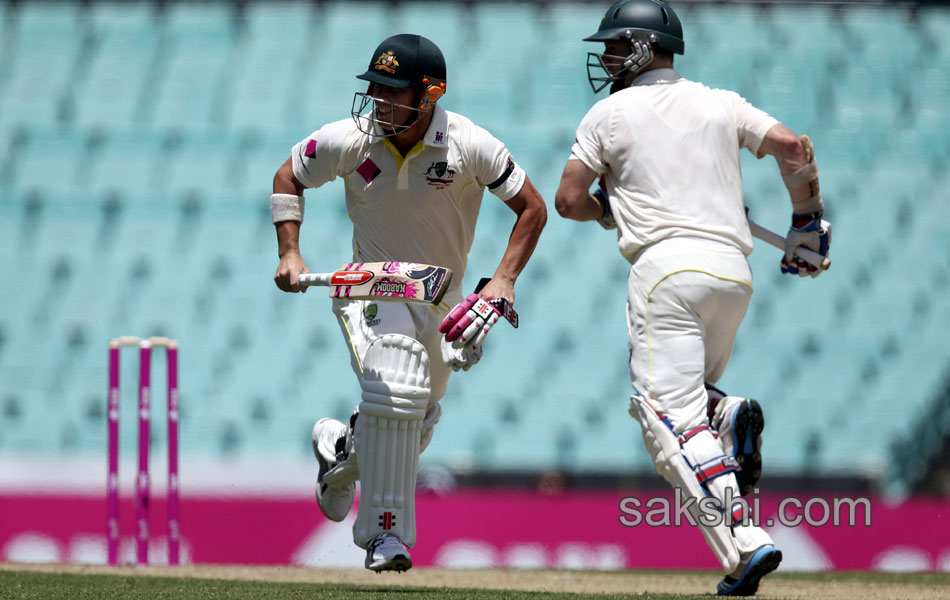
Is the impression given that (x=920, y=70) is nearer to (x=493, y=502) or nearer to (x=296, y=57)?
(x=296, y=57)

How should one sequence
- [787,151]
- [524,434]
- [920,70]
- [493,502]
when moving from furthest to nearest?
[920,70]
[524,434]
[493,502]
[787,151]

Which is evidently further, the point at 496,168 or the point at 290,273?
the point at 496,168

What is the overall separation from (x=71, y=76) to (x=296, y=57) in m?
1.95

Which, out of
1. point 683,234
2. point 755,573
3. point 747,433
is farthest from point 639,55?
point 755,573

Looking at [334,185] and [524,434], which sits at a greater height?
[334,185]

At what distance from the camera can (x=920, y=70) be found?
11078 millimetres

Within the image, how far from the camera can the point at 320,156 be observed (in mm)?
3703

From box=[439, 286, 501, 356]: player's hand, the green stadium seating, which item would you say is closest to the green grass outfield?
box=[439, 286, 501, 356]: player's hand

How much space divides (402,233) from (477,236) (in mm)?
6672

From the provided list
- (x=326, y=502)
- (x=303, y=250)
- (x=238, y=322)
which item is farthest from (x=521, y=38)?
(x=326, y=502)

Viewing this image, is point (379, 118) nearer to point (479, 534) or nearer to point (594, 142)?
point (594, 142)

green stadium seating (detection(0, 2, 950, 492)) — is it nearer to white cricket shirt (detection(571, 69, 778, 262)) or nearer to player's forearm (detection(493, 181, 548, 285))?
player's forearm (detection(493, 181, 548, 285))

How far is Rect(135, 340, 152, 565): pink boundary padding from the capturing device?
15.4ft

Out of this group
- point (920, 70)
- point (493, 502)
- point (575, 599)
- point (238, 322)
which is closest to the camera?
point (575, 599)
